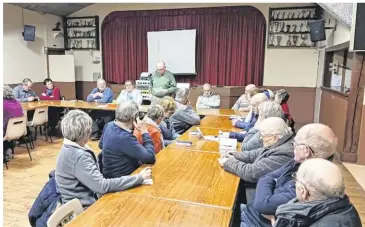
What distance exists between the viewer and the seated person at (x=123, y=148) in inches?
87.1

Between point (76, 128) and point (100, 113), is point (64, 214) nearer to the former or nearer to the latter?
point (76, 128)

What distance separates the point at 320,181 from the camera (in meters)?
1.20

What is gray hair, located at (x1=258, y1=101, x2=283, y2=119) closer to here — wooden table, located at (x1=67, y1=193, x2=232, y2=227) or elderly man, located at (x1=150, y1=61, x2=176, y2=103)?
wooden table, located at (x1=67, y1=193, x2=232, y2=227)

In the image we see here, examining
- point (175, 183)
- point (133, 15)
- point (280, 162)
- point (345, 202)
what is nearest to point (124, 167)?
point (175, 183)

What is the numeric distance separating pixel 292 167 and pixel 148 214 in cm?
80

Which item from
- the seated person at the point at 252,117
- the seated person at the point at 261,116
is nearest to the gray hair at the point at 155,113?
the seated person at the point at 261,116

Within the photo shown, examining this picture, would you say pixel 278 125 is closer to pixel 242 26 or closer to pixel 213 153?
pixel 213 153

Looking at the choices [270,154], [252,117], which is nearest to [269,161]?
[270,154]

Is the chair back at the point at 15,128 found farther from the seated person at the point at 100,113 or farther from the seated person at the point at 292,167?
the seated person at the point at 292,167

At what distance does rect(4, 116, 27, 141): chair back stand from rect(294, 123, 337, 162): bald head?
393 cm

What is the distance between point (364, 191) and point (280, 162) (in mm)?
2365

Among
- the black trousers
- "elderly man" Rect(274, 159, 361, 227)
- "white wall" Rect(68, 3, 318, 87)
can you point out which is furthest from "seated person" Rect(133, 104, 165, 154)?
"white wall" Rect(68, 3, 318, 87)

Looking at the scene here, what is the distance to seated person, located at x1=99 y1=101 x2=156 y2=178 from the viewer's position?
2213mm

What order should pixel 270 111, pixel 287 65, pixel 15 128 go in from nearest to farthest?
pixel 270 111 → pixel 15 128 → pixel 287 65
